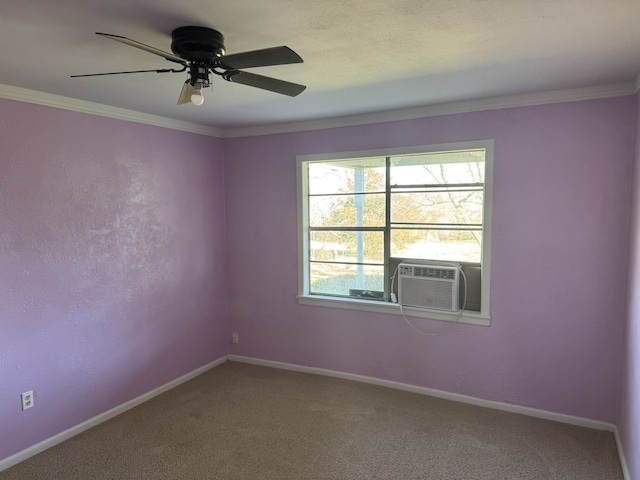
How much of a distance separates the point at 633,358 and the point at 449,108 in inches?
80.9

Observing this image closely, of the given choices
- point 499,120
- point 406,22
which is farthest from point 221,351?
point 406,22

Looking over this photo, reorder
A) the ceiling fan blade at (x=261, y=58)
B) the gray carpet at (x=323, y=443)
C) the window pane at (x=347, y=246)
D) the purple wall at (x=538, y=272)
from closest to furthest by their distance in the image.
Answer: the ceiling fan blade at (x=261, y=58)
the gray carpet at (x=323, y=443)
the purple wall at (x=538, y=272)
the window pane at (x=347, y=246)

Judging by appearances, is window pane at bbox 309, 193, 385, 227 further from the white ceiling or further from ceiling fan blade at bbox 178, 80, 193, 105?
ceiling fan blade at bbox 178, 80, 193, 105

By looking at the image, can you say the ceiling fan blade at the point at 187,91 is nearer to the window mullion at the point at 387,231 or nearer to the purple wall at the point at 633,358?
the window mullion at the point at 387,231

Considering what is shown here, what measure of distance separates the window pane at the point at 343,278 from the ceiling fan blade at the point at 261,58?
2.43 meters

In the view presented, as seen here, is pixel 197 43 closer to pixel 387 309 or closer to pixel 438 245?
pixel 438 245

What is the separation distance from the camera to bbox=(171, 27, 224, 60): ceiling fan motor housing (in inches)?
69.7

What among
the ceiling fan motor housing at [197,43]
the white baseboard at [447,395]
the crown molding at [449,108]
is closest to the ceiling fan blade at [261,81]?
the ceiling fan motor housing at [197,43]

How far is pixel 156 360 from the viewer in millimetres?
3668

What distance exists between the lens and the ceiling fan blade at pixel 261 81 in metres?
1.87

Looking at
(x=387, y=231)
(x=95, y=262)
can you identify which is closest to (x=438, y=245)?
(x=387, y=231)

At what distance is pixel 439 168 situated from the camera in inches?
135

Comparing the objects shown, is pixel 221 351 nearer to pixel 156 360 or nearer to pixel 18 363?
pixel 156 360

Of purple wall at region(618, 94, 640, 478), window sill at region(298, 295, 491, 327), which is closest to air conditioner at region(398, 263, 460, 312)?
window sill at region(298, 295, 491, 327)
